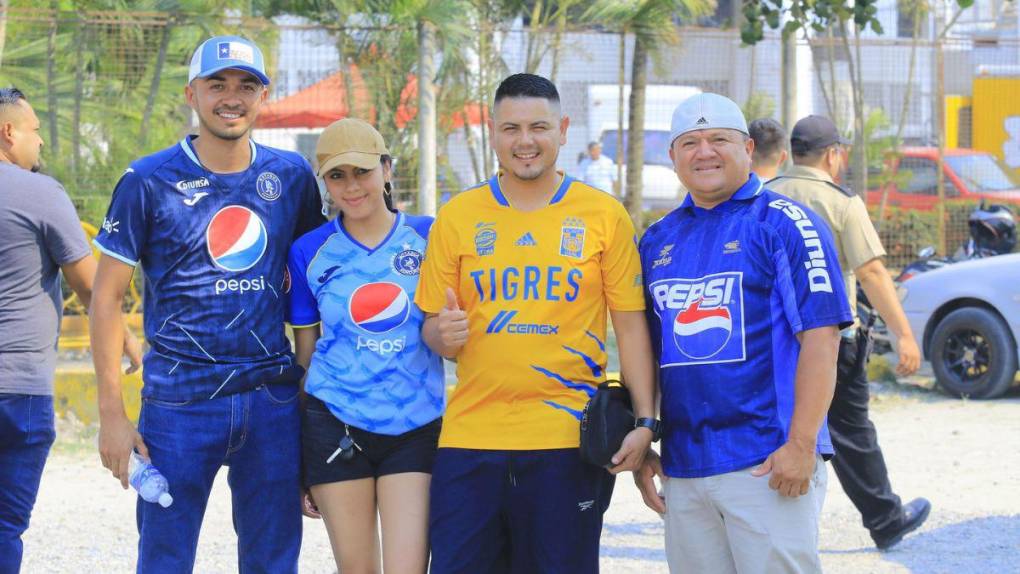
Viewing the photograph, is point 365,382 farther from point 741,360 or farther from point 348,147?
point 741,360

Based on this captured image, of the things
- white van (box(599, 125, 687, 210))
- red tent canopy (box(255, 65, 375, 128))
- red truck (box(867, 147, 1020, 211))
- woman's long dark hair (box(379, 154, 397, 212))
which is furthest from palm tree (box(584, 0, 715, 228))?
woman's long dark hair (box(379, 154, 397, 212))

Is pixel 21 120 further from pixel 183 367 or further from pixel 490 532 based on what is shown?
pixel 490 532

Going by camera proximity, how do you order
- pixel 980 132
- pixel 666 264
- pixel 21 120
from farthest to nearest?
pixel 980 132, pixel 21 120, pixel 666 264

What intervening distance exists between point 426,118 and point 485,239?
21.7ft

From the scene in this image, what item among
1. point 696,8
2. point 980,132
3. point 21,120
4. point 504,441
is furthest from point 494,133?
point 980,132

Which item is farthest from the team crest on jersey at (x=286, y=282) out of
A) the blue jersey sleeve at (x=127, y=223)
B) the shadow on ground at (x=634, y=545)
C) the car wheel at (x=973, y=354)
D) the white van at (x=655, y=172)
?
the white van at (x=655, y=172)

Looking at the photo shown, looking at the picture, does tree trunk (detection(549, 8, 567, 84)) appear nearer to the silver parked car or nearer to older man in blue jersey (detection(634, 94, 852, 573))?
the silver parked car

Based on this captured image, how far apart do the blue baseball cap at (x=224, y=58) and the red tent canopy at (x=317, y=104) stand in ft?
23.2

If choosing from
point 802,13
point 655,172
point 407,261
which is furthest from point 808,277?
point 655,172

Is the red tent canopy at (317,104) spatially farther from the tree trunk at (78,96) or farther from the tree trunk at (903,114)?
the tree trunk at (903,114)

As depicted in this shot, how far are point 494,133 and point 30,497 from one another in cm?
231

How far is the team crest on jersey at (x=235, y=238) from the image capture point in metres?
4.37

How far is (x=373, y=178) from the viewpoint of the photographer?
453 centimetres

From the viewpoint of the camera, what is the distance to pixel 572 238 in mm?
4195
